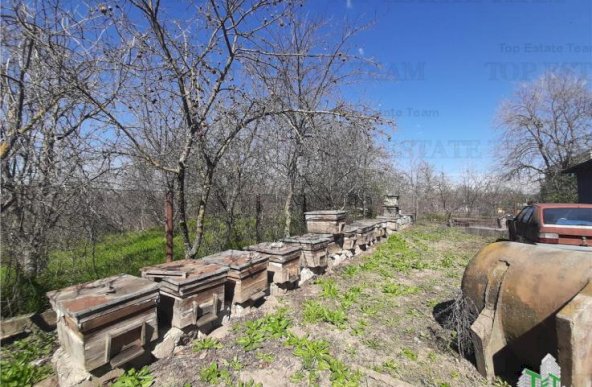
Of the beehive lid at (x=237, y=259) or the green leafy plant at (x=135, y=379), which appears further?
the beehive lid at (x=237, y=259)

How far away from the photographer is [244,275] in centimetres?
389

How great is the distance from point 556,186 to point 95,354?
26.4m

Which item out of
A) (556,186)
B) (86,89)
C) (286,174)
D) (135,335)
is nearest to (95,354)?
(135,335)

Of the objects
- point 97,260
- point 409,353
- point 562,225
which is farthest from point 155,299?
point 562,225

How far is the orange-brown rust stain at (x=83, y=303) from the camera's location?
236cm

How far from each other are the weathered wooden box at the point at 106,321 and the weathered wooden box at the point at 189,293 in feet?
1.01

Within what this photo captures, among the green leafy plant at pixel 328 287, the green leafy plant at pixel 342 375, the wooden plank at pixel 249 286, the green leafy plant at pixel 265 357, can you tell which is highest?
the wooden plank at pixel 249 286

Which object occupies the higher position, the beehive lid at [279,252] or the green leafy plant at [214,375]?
the beehive lid at [279,252]

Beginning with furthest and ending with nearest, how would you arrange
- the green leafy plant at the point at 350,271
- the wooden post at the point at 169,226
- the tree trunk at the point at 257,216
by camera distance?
1. the tree trunk at the point at 257,216
2. the green leafy plant at the point at 350,271
3. the wooden post at the point at 169,226

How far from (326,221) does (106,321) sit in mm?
4968

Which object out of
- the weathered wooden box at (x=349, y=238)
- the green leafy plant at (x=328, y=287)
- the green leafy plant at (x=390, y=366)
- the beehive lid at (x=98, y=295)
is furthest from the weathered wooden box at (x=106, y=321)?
the weathered wooden box at (x=349, y=238)

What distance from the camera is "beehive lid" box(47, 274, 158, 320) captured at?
2.38 m

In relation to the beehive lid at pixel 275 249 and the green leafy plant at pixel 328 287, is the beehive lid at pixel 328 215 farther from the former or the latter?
the beehive lid at pixel 275 249

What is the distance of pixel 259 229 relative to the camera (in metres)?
6.85
